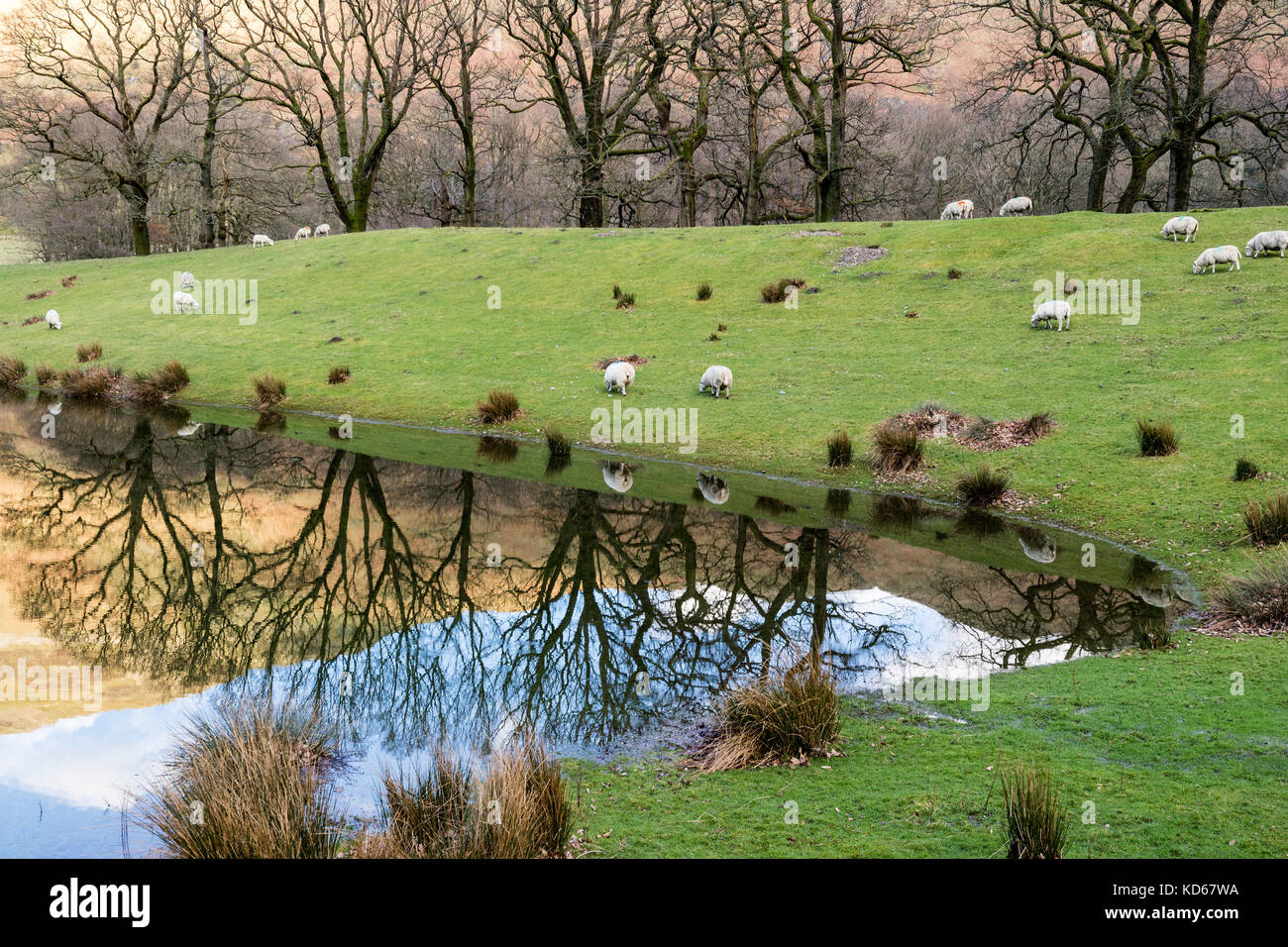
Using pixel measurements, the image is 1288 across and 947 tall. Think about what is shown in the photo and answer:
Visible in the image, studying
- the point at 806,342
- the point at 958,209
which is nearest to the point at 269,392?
the point at 806,342

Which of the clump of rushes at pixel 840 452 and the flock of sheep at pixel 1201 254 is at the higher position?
the flock of sheep at pixel 1201 254

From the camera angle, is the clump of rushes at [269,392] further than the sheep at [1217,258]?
Yes

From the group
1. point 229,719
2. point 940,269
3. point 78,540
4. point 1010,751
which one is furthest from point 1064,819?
point 940,269

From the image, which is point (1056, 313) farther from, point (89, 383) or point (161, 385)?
point (89, 383)

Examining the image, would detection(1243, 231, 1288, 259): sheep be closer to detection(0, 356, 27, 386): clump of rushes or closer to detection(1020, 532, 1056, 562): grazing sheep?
detection(1020, 532, 1056, 562): grazing sheep

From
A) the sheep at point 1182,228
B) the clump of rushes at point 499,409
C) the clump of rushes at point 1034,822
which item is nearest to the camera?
the clump of rushes at point 1034,822

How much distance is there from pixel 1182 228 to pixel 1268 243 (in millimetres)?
3105

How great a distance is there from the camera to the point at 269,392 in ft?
84.4

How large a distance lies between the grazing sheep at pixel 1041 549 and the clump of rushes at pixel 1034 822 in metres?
8.10

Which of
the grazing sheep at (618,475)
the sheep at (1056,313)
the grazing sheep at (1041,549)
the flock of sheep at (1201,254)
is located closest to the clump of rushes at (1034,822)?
the grazing sheep at (1041,549)

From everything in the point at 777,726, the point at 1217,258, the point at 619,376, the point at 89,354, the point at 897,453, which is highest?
the point at 1217,258

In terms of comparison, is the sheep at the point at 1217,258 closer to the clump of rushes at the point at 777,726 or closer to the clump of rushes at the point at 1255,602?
the clump of rushes at the point at 1255,602

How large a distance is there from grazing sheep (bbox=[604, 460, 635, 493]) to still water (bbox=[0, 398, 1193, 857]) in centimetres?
19

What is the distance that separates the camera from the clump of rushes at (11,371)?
3011 centimetres
